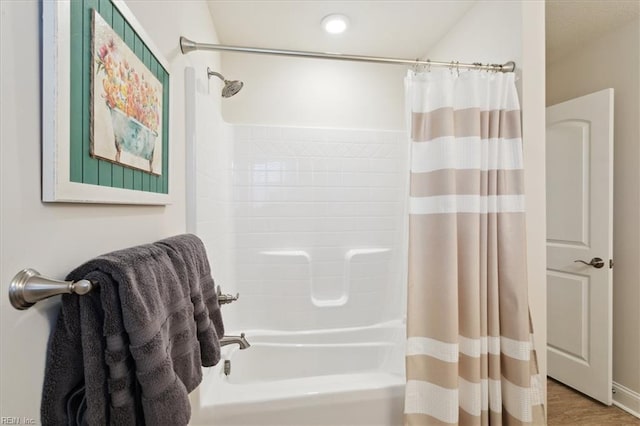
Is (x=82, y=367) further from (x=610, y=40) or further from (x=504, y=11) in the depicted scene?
(x=610, y=40)

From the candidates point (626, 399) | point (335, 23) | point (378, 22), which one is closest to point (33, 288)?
point (335, 23)

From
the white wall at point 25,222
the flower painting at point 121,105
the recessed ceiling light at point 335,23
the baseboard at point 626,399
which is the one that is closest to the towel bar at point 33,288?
the white wall at point 25,222

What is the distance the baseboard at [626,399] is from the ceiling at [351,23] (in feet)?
8.70

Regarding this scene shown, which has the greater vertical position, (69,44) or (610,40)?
(610,40)

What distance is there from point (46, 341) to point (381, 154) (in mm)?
2097

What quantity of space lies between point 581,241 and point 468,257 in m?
1.48

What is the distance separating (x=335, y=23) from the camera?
1.90 metres

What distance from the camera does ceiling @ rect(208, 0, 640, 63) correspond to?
1761 millimetres

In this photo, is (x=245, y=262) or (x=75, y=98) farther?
(x=245, y=262)

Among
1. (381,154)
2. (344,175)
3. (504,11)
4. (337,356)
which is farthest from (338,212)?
(504,11)

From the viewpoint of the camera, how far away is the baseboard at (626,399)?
1.89 metres

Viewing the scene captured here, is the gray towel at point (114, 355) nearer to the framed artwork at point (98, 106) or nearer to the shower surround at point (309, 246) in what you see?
the framed artwork at point (98, 106)

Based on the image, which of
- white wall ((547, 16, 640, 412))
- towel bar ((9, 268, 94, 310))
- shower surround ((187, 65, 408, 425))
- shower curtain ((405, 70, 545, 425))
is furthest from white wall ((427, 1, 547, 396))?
towel bar ((9, 268, 94, 310))

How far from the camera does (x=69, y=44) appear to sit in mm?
519
